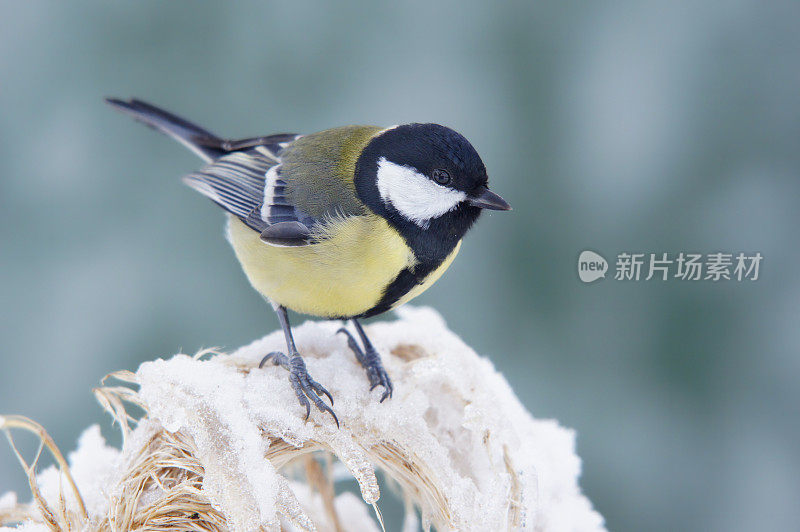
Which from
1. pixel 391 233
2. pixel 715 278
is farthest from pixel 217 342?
pixel 715 278

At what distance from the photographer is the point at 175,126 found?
40.4 inches

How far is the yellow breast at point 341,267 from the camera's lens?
754 millimetres

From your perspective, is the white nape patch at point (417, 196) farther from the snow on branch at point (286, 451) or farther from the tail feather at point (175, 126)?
the tail feather at point (175, 126)

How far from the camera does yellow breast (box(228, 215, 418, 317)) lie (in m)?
0.75

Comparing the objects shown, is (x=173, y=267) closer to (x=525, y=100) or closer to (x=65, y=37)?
(x=65, y=37)

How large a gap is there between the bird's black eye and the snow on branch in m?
0.16

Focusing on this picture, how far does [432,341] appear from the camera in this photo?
2.42 feet

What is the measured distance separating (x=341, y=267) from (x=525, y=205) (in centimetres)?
60

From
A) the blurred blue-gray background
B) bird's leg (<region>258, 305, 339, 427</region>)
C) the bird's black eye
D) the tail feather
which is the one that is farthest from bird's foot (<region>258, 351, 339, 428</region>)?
the blurred blue-gray background

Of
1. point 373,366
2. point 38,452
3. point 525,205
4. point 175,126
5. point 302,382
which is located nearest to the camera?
point 38,452

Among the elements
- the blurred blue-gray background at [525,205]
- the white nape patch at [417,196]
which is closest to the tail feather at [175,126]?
the blurred blue-gray background at [525,205]

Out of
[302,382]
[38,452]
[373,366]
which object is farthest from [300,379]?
→ [38,452]

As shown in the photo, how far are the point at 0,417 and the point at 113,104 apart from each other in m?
0.58

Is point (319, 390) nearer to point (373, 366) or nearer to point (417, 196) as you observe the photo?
point (373, 366)
